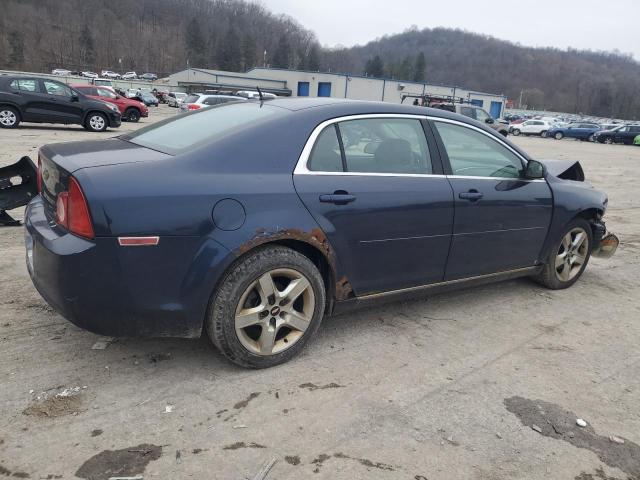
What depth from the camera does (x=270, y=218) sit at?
2.97 meters

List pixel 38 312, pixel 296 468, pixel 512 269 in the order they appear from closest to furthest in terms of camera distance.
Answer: pixel 296 468
pixel 38 312
pixel 512 269

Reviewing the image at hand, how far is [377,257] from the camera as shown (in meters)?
3.47

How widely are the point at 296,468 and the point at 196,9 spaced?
167 metres

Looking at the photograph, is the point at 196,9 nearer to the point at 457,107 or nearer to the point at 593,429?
the point at 457,107

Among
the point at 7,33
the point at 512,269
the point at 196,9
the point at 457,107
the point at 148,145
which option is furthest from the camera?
the point at 196,9

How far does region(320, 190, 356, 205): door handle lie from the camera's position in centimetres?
319

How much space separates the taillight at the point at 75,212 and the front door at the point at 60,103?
592 inches

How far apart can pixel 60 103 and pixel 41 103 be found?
20.2 inches

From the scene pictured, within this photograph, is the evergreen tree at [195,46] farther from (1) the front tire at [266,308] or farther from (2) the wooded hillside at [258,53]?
(1) the front tire at [266,308]

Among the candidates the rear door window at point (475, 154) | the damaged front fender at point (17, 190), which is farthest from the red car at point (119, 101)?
the rear door window at point (475, 154)

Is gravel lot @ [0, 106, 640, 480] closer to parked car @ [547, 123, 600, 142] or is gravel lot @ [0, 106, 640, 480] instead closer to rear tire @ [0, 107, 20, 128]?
rear tire @ [0, 107, 20, 128]

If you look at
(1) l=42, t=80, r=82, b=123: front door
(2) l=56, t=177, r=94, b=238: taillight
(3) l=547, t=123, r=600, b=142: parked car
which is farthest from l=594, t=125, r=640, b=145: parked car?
(2) l=56, t=177, r=94, b=238: taillight

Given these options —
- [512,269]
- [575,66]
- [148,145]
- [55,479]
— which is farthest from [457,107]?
[575,66]

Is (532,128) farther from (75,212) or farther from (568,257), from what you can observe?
(75,212)
